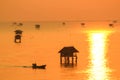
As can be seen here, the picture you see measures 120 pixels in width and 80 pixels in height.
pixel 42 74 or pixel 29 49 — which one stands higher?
pixel 29 49

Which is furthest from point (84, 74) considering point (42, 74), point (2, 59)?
point (2, 59)

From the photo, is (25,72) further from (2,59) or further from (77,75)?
(2,59)

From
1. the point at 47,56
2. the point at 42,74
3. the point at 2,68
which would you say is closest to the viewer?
the point at 42,74

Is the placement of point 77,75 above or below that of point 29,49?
below

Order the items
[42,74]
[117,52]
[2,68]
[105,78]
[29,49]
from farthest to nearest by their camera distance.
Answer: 1. [29,49]
2. [117,52]
3. [2,68]
4. [42,74]
5. [105,78]

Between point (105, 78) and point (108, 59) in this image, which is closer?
point (105, 78)

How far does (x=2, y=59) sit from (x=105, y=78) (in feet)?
42.3

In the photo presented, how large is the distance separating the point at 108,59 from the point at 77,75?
9115 millimetres

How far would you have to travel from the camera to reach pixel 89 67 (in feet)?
130

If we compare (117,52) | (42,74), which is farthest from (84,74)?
(117,52)

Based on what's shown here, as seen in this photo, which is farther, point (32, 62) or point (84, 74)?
point (32, 62)

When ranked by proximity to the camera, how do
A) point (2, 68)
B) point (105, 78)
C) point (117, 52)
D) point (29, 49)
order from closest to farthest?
point (105, 78)
point (2, 68)
point (117, 52)
point (29, 49)

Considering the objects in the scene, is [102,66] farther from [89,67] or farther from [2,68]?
[2,68]

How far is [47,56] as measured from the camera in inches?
1823
